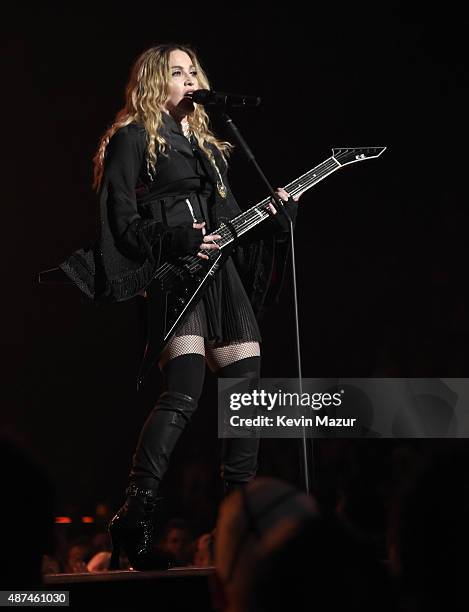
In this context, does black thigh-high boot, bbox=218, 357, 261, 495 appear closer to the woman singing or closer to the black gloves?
the woman singing

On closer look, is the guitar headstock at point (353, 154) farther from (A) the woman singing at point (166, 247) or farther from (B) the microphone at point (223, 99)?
(B) the microphone at point (223, 99)

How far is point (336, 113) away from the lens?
19.5 feet

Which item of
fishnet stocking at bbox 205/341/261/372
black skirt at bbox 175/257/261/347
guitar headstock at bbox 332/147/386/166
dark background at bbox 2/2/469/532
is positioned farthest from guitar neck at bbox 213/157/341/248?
dark background at bbox 2/2/469/532

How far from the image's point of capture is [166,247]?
286 cm

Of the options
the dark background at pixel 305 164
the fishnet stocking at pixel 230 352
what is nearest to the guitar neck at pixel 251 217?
the fishnet stocking at pixel 230 352

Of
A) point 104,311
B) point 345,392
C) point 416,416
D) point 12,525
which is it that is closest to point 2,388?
point 104,311

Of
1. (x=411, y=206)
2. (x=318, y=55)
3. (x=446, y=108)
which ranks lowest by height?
(x=411, y=206)

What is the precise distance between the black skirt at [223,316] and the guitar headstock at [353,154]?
0.73m

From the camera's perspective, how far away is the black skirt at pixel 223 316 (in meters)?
2.97

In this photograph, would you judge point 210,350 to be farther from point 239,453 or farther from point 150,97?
point 150,97

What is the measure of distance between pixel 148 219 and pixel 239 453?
80cm

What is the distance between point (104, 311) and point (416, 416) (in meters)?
2.34

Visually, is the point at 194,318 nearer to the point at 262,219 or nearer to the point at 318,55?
the point at 262,219

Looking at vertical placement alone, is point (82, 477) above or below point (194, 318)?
below
